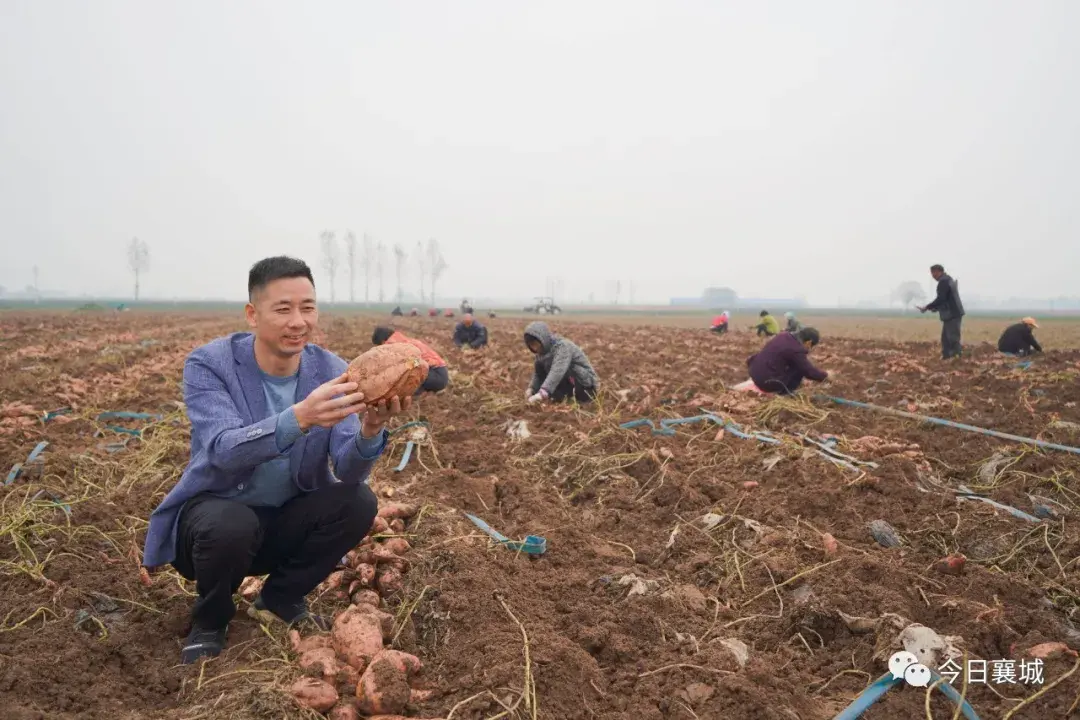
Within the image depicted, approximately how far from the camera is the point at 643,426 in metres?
6.20

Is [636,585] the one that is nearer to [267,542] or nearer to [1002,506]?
[267,542]

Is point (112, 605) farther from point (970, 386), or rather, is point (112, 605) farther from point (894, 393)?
point (970, 386)

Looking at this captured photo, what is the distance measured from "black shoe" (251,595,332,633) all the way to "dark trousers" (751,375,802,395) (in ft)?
19.0

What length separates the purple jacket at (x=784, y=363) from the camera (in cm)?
705

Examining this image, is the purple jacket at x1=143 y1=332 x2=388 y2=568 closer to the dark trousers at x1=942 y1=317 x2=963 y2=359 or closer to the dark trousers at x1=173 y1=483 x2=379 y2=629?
the dark trousers at x1=173 y1=483 x2=379 y2=629

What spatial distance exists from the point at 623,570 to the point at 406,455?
234 cm

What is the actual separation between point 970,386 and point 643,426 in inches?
196

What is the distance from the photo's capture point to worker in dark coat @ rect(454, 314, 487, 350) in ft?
42.5

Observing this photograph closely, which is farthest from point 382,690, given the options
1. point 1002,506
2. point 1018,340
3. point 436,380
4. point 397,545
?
point 1018,340

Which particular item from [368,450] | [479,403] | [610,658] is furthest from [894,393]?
[368,450]

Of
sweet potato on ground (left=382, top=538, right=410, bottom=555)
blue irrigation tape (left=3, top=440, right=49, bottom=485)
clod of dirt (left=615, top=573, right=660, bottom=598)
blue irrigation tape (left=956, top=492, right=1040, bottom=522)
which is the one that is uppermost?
blue irrigation tape (left=3, top=440, right=49, bottom=485)

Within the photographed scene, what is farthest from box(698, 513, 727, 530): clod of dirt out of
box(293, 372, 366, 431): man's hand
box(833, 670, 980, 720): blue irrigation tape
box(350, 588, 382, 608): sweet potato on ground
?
box(293, 372, 366, 431): man's hand

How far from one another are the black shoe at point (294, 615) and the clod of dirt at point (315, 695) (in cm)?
51

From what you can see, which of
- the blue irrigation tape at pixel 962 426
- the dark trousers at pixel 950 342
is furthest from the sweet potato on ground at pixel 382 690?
the dark trousers at pixel 950 342
